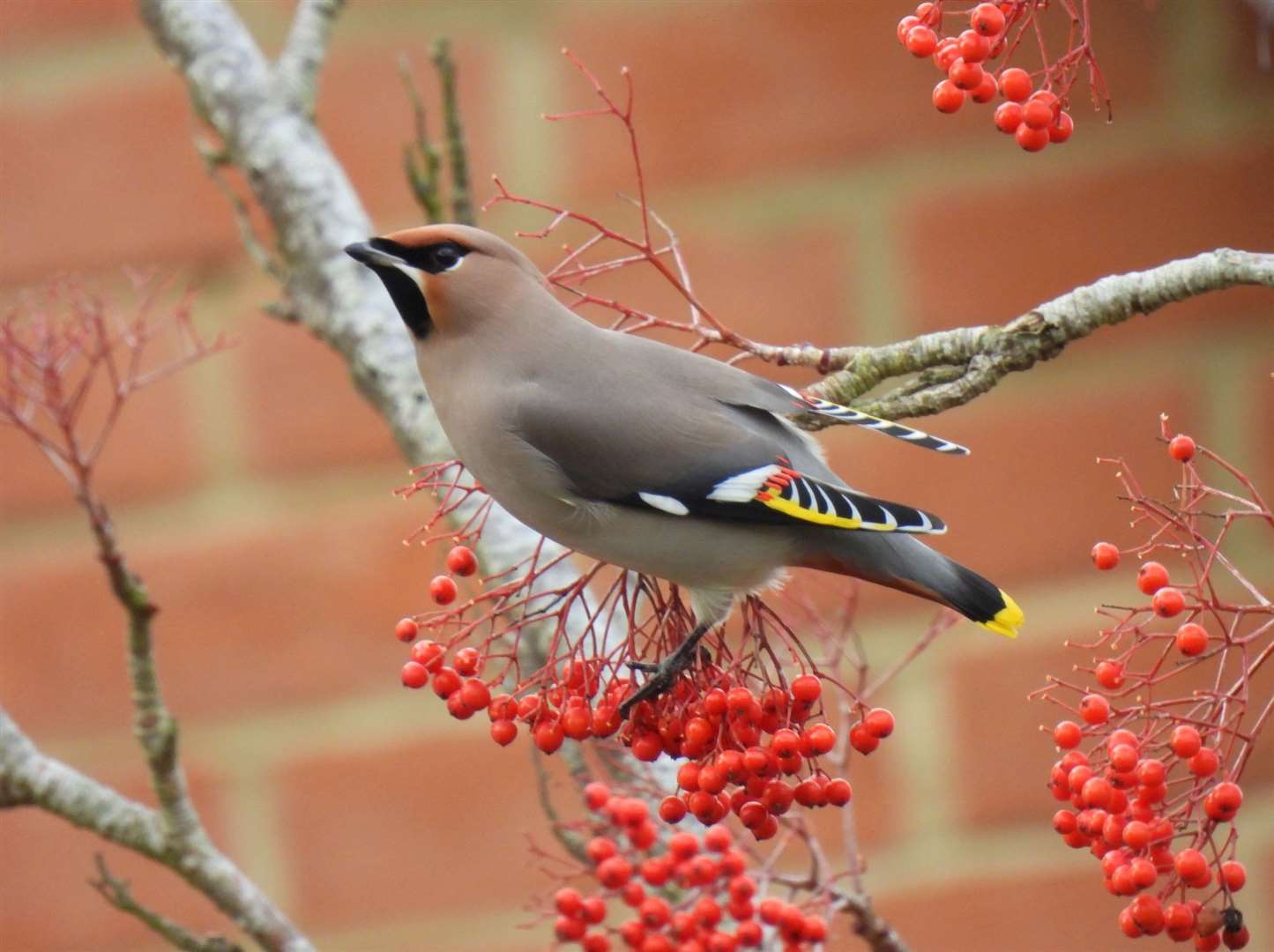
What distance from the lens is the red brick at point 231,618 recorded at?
1721 mm

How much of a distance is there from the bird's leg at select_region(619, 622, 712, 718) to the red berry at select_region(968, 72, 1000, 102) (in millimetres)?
294

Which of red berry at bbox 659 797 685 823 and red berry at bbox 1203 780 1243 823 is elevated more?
red berry at bbox 659 797 685 823

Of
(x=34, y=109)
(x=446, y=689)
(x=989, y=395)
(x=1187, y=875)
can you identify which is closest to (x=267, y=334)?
(x=34, y=109)

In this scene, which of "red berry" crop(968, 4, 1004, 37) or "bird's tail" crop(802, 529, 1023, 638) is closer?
"red berry" crop(968, 4, 1004, 37)

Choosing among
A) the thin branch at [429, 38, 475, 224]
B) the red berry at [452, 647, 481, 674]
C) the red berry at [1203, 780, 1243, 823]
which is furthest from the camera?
the thin branch at [429, 38, 475, 224]

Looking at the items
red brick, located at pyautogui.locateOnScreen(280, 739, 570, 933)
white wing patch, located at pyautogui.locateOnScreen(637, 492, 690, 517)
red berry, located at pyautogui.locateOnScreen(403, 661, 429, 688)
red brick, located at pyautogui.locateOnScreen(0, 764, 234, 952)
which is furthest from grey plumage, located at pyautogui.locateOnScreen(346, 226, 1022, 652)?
red brick, located at pyautogui.locateOnScreen(0, 764, 234, 952)

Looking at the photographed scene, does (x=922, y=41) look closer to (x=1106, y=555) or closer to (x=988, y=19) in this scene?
(x=988, y=19)

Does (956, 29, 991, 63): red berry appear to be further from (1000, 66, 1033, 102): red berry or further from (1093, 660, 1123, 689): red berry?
(1093, 660, 1123, 689): red berry

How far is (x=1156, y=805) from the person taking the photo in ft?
2.43

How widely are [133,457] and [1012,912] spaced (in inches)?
36.6

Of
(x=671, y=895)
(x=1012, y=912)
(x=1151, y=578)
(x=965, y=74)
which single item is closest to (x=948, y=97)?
(x=965, y=74)

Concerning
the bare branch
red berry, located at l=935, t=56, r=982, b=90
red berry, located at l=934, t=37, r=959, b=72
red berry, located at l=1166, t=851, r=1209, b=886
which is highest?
the bare branch

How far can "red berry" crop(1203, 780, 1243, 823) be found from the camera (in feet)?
2.19

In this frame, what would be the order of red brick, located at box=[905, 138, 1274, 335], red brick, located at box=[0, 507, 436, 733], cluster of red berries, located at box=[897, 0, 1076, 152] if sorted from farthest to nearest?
red brick, located at box=[0, 507, 436, 733] < red brick, located at box=[905, 138, 1274, 335] < cluster of red berries, located at box=[897, 0, 1076, 152]
